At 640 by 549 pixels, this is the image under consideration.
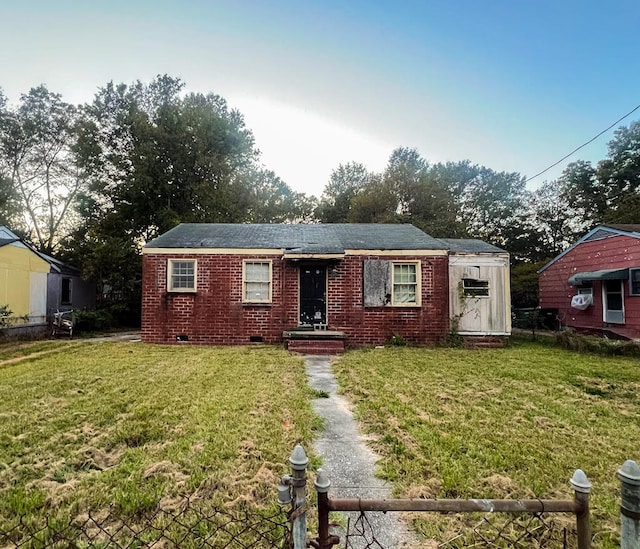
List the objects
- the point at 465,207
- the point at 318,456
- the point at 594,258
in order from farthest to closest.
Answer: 1. the point at 465,207
2. the point at 594,258
3. the point at 318,456

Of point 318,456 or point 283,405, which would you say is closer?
point 318,456

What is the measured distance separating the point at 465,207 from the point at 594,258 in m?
19.7

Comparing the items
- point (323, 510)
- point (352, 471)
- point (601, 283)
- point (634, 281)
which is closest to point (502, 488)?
point (352, 471)

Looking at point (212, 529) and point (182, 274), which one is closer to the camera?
point (212, 529)

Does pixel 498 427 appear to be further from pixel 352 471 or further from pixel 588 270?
pixel 588 270

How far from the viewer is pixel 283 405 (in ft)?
15.5

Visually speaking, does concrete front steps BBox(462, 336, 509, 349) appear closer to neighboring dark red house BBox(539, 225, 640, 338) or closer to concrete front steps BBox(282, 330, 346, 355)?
concrete front steps BBox(282, 330, 346, 355)

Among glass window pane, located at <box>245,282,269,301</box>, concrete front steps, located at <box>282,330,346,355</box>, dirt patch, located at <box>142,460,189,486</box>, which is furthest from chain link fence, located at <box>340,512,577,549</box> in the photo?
glass window pane, located at <box>245,282,269,301</box>

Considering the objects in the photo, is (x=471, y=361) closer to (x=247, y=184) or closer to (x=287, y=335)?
(x=287, y=335)

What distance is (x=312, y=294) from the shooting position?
1102cm

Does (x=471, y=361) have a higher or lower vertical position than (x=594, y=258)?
lower

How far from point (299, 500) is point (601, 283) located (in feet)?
49.4

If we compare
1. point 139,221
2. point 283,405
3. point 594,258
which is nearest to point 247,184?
point 139,221

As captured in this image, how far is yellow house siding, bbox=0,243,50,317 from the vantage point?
12.1 meters
